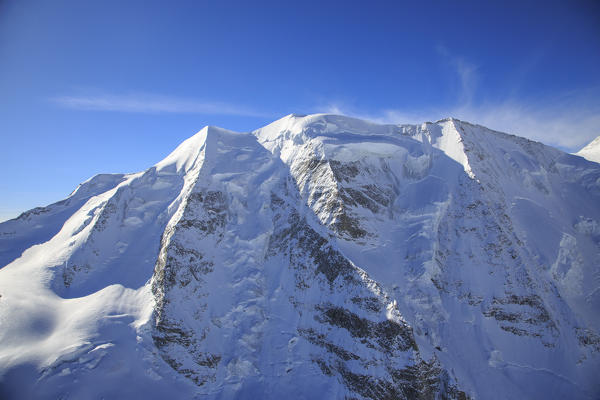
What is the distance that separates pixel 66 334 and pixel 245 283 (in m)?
20.6

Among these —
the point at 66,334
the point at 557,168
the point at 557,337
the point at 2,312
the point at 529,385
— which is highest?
the point at 557,168

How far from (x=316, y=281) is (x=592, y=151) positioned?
77.1 m

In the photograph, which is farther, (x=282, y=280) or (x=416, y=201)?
(x=416, y=201)

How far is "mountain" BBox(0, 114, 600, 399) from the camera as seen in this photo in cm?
3048

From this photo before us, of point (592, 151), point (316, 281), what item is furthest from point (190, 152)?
point (592, 151)

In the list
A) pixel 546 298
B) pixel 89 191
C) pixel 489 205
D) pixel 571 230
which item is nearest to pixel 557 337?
pixel 546 298

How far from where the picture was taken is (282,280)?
39.2 metres

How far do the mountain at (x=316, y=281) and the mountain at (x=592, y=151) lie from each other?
12.7 m

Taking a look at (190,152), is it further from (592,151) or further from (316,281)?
(592,151)

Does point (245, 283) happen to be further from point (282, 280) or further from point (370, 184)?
point (370, 184)

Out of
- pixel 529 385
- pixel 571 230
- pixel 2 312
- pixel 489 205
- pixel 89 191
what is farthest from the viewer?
pixel 89 191

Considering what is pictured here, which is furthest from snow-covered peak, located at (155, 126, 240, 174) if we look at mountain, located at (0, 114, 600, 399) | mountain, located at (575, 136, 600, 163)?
mountain, located at (575, 136, 600, 163)

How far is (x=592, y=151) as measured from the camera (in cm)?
6781

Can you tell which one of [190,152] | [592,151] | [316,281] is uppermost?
[190,152]
